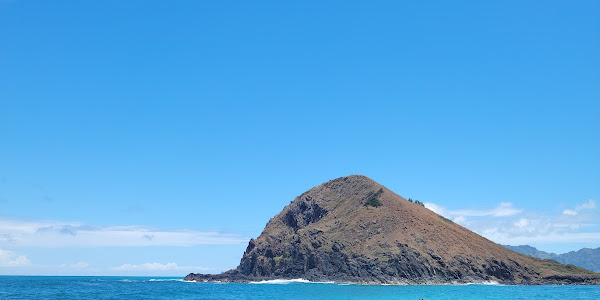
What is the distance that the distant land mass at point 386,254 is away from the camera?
14900 cm

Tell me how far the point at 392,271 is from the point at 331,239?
25585 mm

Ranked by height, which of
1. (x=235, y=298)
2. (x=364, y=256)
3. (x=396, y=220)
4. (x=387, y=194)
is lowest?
(x=235, y=298)

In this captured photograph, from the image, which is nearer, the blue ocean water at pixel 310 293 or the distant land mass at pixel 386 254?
the blue ocean water at pixel 310 293

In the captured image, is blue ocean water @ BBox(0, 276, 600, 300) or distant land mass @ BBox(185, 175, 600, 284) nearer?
blue ocean water @ BBox(0, 276, 600, 300)

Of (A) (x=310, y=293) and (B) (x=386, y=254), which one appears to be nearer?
(A) (x=310, y=293)

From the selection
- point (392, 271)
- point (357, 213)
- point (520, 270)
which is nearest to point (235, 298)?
point (392, 271)


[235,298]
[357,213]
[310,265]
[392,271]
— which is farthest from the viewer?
[357,213]

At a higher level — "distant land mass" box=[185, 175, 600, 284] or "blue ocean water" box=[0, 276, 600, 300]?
"distant land mass" box=[185, 175, 600, 284]

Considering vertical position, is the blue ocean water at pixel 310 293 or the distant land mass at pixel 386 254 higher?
the distant land mass at pixel 386 254

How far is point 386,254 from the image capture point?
497ft

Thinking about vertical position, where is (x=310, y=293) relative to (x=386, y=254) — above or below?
below

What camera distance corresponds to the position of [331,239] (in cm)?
16512

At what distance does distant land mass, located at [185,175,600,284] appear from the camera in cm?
14900

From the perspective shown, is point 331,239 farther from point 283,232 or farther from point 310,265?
point 283,232
